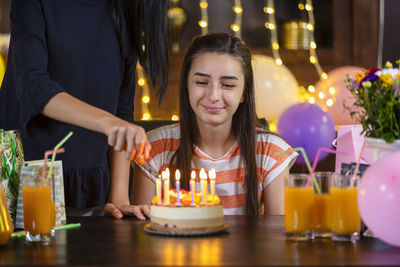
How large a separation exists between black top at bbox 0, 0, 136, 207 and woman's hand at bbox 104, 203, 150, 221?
0.26 m

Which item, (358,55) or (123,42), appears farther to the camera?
(358,55)

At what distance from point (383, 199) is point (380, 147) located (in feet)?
0.50

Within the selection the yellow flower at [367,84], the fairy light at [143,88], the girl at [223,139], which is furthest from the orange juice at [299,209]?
the fairy light at [143,88]

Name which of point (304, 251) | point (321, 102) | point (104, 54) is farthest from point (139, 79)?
point (304, 251)

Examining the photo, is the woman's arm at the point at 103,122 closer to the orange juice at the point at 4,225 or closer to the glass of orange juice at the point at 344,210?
the orange juice at the point at 4,225

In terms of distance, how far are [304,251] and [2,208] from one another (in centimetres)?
61

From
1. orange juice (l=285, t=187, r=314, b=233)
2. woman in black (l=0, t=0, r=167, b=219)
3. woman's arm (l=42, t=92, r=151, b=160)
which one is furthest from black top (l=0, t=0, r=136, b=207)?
orange juice (l=285, t=187, r=314, b=233)

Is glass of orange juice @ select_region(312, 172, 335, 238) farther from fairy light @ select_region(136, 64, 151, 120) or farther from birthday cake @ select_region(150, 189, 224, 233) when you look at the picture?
fairy light @ select_region(136, 64, 151, 120)

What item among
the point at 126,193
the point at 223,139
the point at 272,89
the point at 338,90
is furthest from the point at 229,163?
the point at 338,90

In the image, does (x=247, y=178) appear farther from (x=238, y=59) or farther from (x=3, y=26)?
(x=3, y=26)

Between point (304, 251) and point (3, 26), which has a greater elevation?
point (3, 26)

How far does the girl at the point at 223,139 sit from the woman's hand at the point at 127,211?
435 millimetres

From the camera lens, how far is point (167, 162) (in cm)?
223

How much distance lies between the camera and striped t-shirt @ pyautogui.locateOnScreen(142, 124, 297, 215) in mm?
2168
